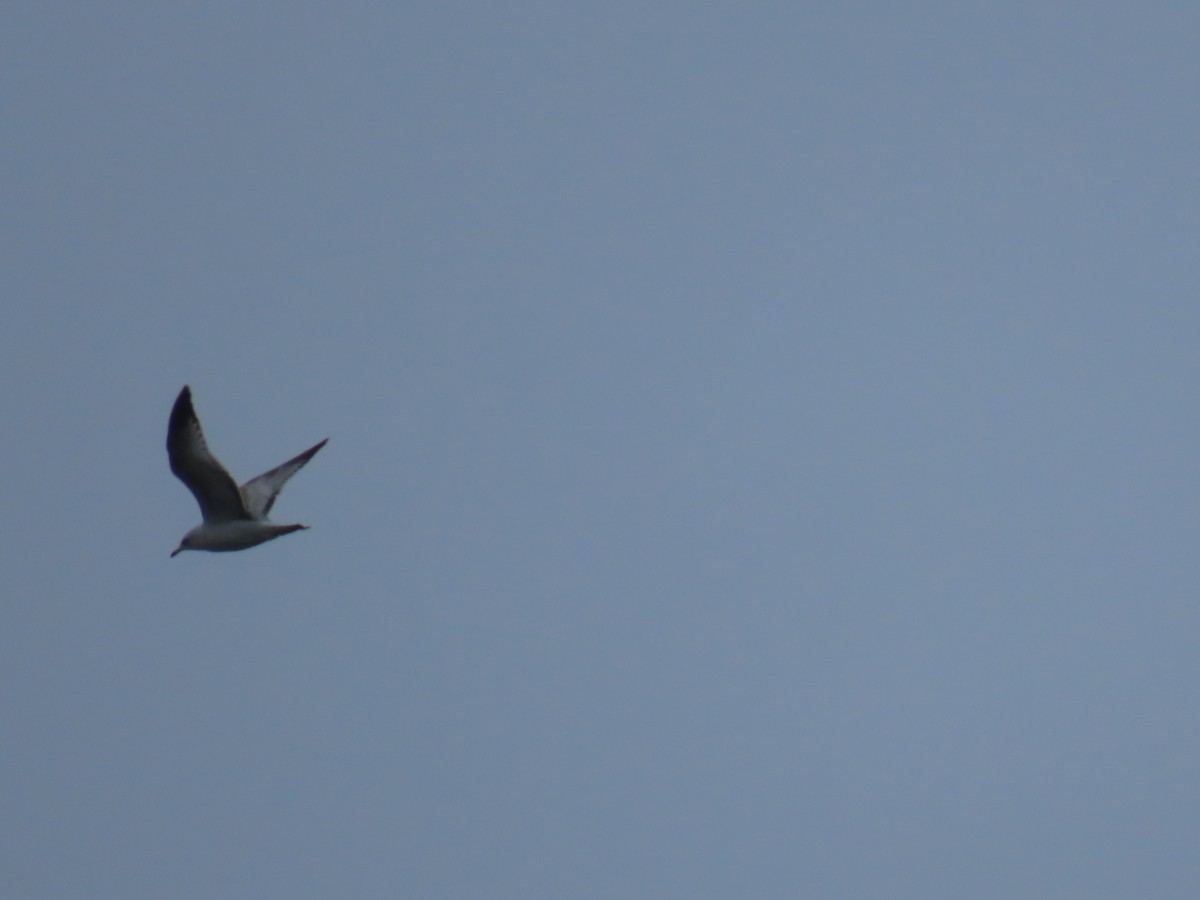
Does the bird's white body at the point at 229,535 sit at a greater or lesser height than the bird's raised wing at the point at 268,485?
lesser

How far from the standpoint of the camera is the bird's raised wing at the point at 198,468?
20.3 meters

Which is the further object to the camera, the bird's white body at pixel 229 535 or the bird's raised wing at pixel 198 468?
the bird's white body at pixel 229 535

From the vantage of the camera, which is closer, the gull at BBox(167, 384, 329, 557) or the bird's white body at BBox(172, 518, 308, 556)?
the gull at BBox(167, 384, 329, 557)

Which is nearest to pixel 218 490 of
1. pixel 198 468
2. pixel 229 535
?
pixel 198 468

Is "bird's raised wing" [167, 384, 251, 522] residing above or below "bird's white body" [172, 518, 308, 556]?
above

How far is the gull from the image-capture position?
20344mm

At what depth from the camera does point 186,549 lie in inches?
853

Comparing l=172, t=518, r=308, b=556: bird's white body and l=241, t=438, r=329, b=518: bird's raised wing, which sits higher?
l=241, t=438, r=329, b=518: bird's raised wing

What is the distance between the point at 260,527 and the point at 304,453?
1170 millimetres

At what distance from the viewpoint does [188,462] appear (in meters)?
20.6

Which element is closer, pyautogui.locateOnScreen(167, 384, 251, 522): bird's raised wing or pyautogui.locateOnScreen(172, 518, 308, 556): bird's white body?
pyautogui.locateOnScreen(167, 384, 251, 522): bird's raised wing

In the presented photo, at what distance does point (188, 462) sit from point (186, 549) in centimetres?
148

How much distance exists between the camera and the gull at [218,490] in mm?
20344

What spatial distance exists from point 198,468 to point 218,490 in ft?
1.19
